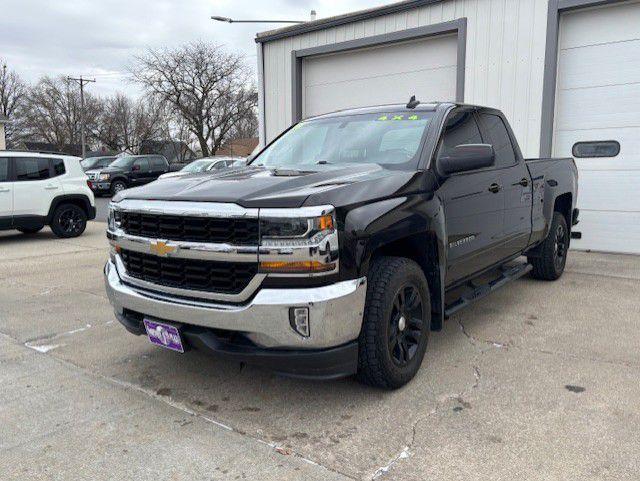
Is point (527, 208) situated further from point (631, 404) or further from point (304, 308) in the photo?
point (304, 308)

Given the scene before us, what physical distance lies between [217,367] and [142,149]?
48397mm

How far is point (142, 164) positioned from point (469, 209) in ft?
65.9

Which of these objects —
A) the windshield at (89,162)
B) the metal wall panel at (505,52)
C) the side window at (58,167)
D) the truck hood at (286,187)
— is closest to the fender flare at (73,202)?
the side window at (58,167)

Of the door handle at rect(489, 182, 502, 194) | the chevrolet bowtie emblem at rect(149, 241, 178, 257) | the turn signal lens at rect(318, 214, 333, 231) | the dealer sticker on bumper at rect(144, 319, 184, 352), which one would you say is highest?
the door handle at rect(489, 182, 502, 194)

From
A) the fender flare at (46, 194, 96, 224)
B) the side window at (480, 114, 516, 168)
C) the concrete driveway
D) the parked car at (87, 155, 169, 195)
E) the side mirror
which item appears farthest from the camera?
the parked car at (87, 155, 169, 195)

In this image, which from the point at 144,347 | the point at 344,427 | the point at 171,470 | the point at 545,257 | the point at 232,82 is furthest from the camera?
the point at 232,82

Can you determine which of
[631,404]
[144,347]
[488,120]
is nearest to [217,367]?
[144,347]

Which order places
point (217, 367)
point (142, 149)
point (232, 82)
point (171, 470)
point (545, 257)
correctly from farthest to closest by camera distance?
point (142, 149), point (232, 82), point (545, 257), point (217, 367), point (171, 470)

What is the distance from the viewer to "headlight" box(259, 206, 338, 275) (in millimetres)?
2891

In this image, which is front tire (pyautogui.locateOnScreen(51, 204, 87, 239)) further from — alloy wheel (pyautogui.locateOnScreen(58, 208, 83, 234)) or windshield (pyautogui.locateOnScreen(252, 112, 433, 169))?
windshield (pyautogui.locateOnScreen(252, 112, 433, 169))

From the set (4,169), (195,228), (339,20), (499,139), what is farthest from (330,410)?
(339,20)

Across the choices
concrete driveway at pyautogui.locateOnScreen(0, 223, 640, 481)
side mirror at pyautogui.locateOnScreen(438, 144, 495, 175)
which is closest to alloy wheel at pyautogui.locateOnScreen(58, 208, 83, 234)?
concrete driveway at pyautogui.locateOnScreen(0, 223, 640, 481)

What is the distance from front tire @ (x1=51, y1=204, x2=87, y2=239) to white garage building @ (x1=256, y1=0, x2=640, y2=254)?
251 inches

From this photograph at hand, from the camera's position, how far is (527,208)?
5.38 meters
